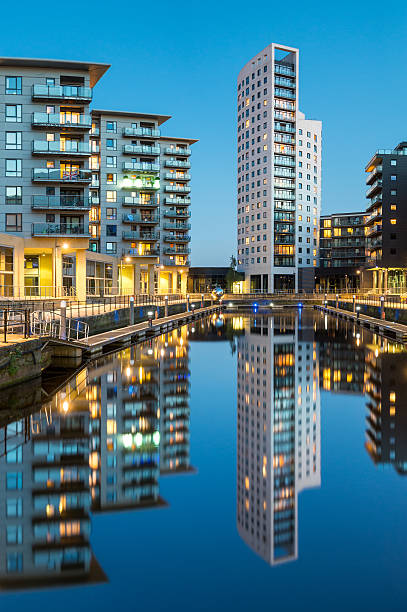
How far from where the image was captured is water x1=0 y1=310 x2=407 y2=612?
5.52 meters

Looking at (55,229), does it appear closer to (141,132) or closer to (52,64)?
(52,64)

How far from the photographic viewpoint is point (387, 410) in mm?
13328

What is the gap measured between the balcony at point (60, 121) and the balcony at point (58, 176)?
3756 millimetres

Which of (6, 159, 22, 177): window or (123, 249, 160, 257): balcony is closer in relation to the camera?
(6, 159, 22, 177): window

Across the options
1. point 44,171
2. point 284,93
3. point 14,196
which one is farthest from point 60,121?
point 284,93

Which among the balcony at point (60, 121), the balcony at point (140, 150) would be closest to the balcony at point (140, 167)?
the balcony at point (140, 150)

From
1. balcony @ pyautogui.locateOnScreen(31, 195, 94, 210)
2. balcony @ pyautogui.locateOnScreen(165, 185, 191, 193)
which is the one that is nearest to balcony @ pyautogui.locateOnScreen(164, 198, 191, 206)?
balcony @ pyautogui.locateOnScreen(165, 185, 191, 193)

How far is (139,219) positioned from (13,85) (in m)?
35.8

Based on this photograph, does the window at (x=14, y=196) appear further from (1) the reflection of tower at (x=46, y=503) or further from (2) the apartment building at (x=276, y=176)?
(2) the apartment building at (x=276, y=176)

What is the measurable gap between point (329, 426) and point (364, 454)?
2.12 m

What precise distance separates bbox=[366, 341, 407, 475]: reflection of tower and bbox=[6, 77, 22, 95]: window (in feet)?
131

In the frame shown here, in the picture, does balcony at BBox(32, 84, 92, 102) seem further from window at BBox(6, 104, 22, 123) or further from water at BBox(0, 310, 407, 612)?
water at BBox(0, 310, 407, 612)

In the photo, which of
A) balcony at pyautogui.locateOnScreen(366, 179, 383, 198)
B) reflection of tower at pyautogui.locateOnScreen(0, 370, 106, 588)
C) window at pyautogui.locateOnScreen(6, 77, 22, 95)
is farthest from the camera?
balcony at pyautogui.locateOnScreen(366, 179, 383, 198)

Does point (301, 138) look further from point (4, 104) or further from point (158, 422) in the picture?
point (158, 422)
